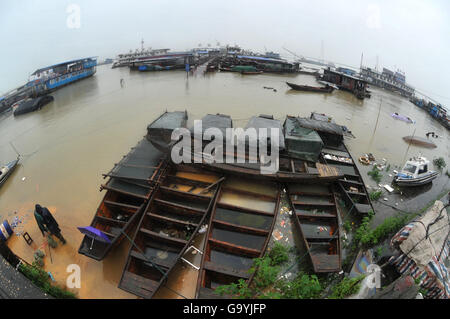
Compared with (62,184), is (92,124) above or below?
above

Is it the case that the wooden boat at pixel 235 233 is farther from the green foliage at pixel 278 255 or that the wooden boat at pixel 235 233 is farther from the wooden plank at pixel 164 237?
the wooden plank at pixel 164 237

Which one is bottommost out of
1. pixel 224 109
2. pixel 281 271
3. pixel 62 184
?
pixel 281 271

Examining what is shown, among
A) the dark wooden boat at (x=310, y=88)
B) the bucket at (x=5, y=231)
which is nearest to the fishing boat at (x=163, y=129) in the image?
the bucket at (x=5, y=231)

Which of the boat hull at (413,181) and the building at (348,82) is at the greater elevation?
the building at (348,82)

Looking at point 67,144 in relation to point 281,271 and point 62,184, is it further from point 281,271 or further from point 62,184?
point 281,271

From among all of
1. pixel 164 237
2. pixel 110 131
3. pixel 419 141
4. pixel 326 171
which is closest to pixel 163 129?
pixel 164 237
